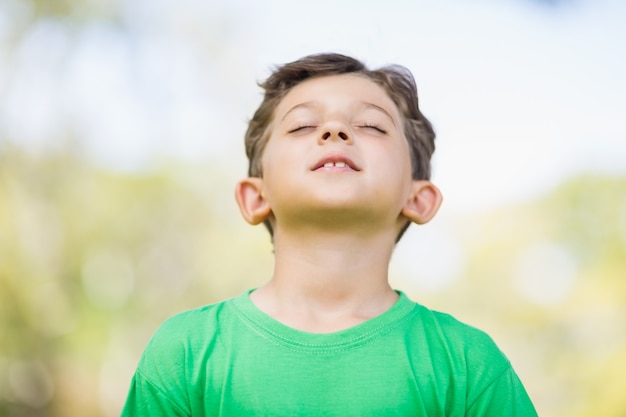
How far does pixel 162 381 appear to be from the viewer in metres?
1.61

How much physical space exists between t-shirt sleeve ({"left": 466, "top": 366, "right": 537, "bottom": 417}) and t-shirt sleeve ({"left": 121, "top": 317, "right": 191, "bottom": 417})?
1.84 ft

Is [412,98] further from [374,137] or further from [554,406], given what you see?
[554,406]

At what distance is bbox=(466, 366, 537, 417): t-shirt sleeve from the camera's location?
1.59 m

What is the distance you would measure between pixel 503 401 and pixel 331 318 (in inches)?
14.7

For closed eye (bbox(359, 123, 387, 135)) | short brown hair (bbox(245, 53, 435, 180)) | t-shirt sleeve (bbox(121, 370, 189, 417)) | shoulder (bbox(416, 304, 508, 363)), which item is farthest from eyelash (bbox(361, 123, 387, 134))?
t-shirt sleeve (bbox(121, 370, 189, 417))

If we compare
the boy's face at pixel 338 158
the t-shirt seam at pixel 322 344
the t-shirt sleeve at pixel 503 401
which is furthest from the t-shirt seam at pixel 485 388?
the boy's face at pixel 338 158

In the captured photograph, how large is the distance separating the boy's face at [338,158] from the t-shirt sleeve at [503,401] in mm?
402

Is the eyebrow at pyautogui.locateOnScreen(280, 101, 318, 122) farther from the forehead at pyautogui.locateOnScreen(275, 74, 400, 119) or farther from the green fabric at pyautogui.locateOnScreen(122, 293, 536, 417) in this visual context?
the green fabric at pyautogui.locateOnScreen(122, 293, 536, 417)

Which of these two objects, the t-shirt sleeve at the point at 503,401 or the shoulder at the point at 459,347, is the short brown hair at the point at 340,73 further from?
the t-shirt sleeve at the point at 503,401

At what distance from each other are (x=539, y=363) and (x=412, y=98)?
3266mm

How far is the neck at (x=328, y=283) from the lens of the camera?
1693mm

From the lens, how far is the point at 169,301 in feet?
16.2

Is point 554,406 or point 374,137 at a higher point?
point 374,137

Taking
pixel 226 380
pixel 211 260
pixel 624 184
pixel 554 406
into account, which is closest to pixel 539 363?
pixel 554 406
